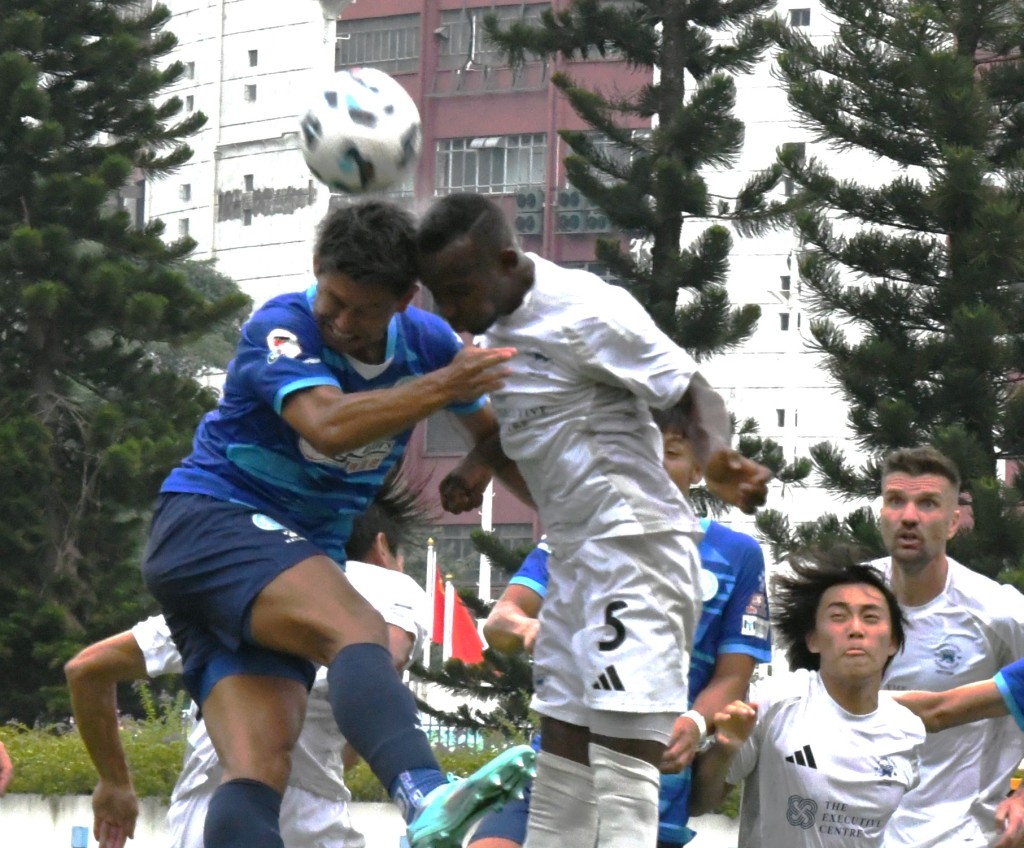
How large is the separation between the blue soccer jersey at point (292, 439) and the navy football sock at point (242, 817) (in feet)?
2.16

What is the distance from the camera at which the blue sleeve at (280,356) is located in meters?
5.14

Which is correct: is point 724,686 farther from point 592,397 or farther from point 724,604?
point 592,397

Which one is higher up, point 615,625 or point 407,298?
point 407,298

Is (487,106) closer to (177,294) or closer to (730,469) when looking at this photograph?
(177,294)

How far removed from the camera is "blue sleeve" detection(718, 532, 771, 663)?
6.21 meters

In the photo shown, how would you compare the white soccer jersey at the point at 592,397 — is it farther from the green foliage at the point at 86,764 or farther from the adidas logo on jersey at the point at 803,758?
the green foliage at the point at 86,764

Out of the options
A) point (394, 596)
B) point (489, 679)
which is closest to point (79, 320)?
point (489, 679)

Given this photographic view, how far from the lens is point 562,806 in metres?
5.29

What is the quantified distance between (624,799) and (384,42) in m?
68.0

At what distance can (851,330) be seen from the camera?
121 feet

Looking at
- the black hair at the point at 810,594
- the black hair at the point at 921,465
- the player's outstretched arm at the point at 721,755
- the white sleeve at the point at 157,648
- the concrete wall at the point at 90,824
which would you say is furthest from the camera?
the concrete wall at the point at 90,824

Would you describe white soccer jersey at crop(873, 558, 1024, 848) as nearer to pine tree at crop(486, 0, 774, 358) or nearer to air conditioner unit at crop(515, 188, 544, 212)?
pine tree at crop(486, 0, 774, 358)

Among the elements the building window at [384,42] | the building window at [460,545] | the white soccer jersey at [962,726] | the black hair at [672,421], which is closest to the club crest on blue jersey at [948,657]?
the white soccer jersey at [962,726]

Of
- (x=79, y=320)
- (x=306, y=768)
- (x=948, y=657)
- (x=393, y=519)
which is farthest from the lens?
(x=79, y=320)
